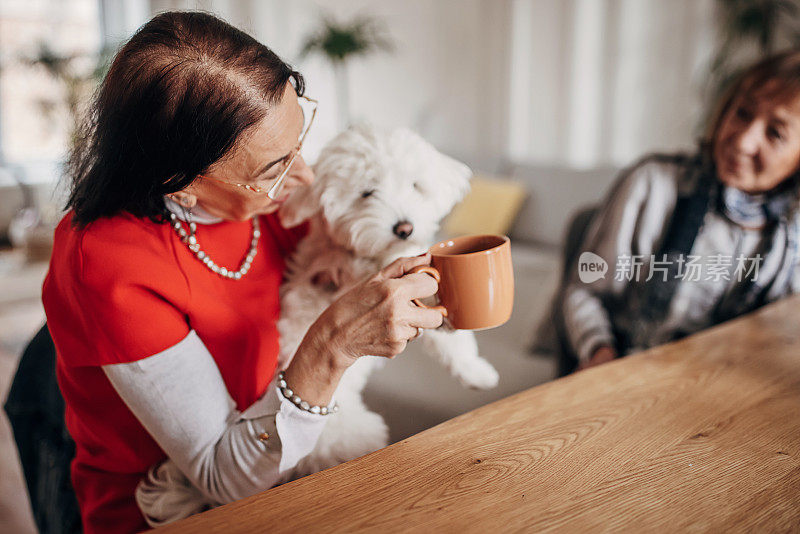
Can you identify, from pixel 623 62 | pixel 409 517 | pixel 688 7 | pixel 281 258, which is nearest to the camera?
pixel 409 517

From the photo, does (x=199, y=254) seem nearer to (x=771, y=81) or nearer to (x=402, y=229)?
(x=402, y=229)

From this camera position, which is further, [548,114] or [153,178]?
[548,114]

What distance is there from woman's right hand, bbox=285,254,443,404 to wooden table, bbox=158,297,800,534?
104 millimetres

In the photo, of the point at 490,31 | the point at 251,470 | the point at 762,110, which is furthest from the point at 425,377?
the point at 490,31

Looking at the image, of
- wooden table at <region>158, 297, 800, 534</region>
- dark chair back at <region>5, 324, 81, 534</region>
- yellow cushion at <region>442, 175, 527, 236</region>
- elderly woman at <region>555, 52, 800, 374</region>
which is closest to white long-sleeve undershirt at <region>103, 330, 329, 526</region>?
wooden table at <region>158, 297, 800, 534</region>

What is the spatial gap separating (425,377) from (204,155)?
0.40 meters

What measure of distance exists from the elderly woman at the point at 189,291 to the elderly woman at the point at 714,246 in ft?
1.92

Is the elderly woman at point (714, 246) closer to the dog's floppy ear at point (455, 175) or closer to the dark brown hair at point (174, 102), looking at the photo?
the dog's floppy ear at point (455, 175)

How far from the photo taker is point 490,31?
12.0 ft

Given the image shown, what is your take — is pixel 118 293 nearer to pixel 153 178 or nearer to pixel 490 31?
pixel 153 178

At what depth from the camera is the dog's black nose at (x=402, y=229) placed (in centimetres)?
70

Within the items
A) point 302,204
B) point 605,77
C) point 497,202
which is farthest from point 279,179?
point 605,77

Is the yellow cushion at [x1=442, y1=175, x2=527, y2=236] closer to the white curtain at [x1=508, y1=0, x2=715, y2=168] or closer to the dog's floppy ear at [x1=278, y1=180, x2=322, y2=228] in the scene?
the white curtain at [x1=508, y1=0, x2=715, y2=168]

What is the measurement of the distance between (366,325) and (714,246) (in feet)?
2.51
